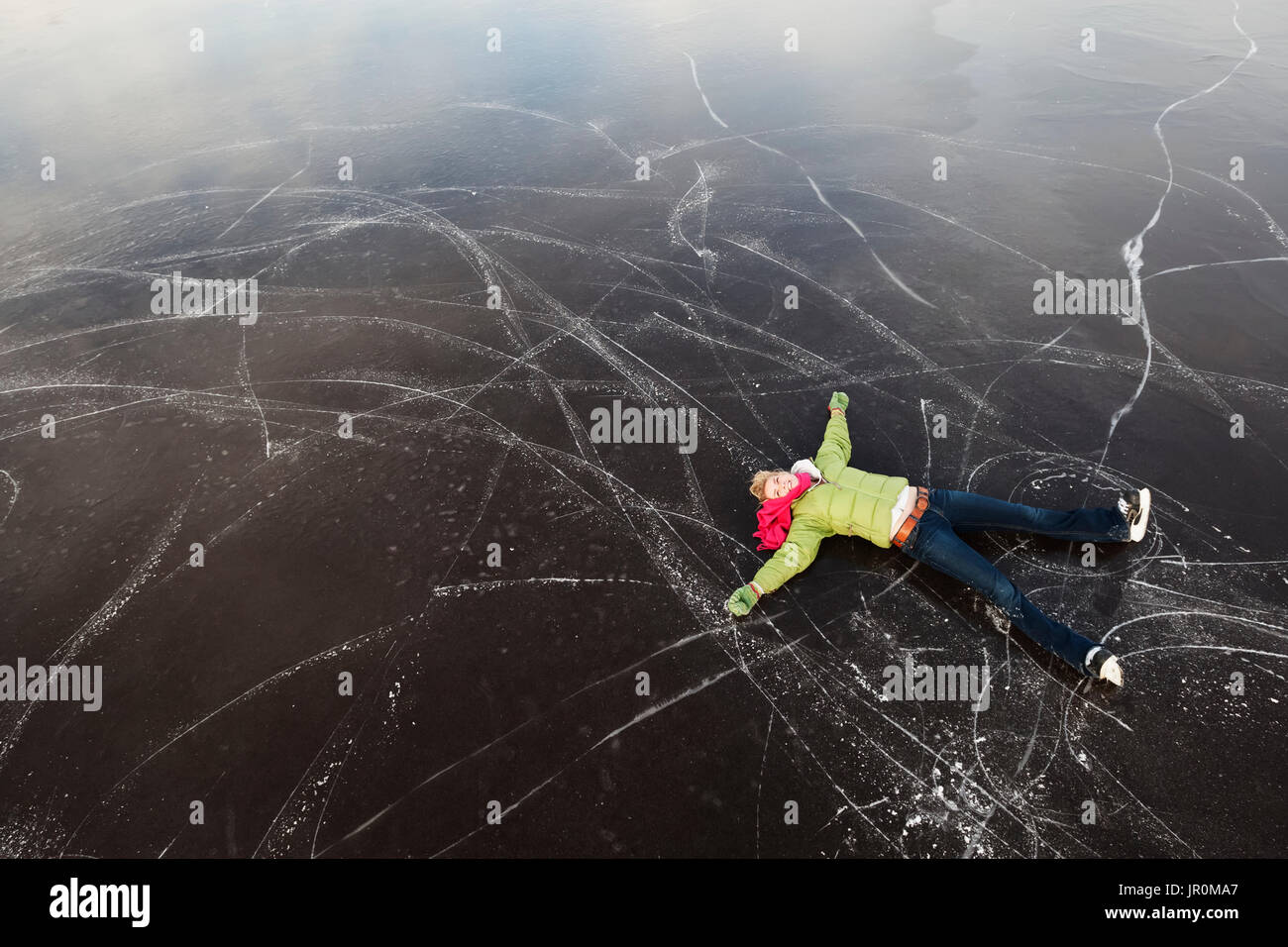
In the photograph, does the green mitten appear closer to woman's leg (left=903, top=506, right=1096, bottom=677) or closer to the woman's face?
the woman's face

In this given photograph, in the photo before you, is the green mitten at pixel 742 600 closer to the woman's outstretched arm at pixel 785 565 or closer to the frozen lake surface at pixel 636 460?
the woman's outstretched arm at pixel 785 565

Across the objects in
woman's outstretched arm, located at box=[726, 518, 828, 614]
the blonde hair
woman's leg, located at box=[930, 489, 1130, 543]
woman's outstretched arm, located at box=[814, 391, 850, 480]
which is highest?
woman's outstretched arm, located at box=[814, 391, 850, 480]

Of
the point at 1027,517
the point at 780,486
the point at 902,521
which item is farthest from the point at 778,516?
the point at 1027,517

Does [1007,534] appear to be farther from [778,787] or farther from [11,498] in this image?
[11,498]

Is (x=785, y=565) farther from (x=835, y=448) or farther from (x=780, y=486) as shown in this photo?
(x=835, y=448)

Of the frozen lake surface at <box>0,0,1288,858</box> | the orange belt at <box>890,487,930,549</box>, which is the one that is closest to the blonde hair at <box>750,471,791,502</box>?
the frozen lake surface at <box>0,0,1288,858</box>
